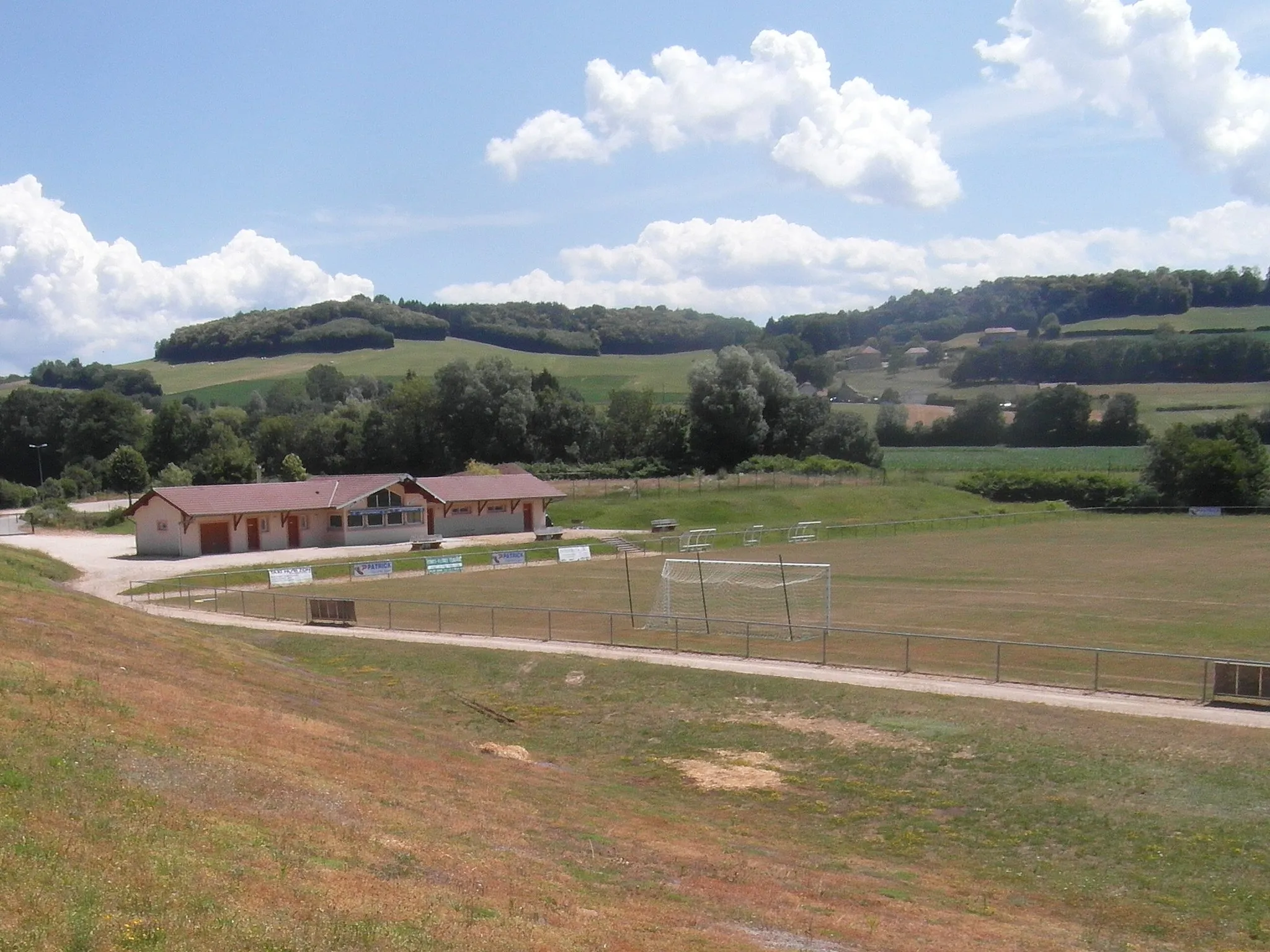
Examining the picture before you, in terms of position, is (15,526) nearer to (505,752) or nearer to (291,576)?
(291,576)

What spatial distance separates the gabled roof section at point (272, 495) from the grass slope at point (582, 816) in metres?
40.7

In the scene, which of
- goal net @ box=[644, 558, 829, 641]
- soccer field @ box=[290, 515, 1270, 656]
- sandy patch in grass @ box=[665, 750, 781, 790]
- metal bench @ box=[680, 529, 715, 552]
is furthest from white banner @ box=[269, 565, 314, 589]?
sandy patch in grass @ box=[665, 750, 781, 790]

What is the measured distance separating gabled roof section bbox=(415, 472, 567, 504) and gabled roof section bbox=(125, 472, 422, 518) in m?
2.93

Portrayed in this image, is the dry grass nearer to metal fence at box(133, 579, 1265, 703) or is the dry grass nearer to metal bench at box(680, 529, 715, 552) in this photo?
metal fence at box(133, 579, 1265, 703)

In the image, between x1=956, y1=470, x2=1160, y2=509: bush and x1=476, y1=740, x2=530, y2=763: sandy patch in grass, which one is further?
x1=956, y1=470, x2=1160, y2=509: bush

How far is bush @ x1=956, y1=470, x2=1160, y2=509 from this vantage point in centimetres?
10125

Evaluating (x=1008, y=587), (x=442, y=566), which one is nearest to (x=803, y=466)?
(x=442, y=566)

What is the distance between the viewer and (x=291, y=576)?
189 ft

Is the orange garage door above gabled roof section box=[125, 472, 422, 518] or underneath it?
underneath

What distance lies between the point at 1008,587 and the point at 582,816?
36.6 m

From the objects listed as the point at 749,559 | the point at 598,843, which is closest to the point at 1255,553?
the point at 749,559

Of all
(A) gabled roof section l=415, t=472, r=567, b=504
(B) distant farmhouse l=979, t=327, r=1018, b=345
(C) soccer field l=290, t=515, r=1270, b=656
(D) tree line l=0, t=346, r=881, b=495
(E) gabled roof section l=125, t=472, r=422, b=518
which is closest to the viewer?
(C) soccer field l=290, t=515, r=1270, b=656

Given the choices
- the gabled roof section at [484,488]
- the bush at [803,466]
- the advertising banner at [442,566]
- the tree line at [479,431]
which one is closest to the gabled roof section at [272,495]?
the gabled roof section at [484,488]

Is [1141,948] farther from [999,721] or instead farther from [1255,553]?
[1255,553]
